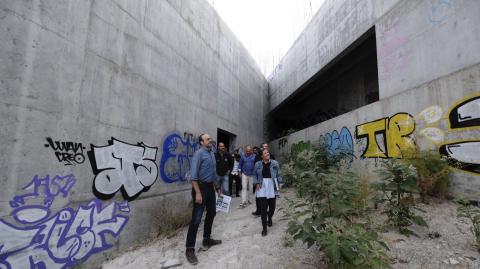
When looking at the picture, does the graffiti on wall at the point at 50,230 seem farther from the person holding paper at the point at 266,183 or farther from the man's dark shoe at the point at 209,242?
the person holding paper at the point at 266,183

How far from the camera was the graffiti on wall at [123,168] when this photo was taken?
3.90 metres

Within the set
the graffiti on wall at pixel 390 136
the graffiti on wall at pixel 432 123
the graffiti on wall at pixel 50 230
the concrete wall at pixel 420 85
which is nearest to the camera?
the graffiti on wall at pixel 50 230

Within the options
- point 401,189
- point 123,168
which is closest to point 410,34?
point 401,189

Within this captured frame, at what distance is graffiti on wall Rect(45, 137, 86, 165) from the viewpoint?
129 inches

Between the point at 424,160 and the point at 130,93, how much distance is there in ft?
19.2

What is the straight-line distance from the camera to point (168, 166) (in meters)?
5.71

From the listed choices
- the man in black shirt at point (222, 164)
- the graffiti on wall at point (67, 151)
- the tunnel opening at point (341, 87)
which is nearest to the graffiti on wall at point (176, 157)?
the man in black shirt at point (222, 164)

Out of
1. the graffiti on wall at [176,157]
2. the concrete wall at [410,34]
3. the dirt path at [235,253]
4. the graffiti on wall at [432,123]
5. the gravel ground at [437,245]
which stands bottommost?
the dirt path at [235,253]

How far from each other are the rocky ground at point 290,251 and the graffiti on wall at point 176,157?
158 cm

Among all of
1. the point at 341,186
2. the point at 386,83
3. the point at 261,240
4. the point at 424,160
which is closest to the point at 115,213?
the point at 261,240

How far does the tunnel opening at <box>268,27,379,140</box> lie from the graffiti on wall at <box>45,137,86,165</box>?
319 inches

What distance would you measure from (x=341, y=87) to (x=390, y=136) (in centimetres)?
842

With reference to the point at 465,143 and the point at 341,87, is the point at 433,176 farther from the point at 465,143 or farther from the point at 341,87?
the point at 341,87

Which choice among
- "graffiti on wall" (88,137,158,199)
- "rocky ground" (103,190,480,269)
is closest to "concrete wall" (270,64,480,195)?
"rocky ground" (103,190,480,269)
